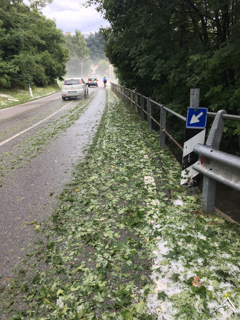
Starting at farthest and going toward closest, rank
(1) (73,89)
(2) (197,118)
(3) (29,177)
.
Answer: (1) (73,89) → (3) (29,177) → (2) (197,118)

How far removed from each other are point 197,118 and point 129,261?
1.99 metres

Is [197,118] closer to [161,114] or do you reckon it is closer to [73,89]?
[161,114]

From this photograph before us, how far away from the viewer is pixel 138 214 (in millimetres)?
3154

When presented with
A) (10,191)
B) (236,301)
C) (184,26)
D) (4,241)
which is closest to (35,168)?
(10,191)

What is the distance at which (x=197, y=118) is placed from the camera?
3.22m

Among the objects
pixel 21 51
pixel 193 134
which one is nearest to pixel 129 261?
pixel 193 134

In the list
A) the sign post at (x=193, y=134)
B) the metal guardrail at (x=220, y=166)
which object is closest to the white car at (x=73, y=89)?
the sign post at (x=193, y=134)

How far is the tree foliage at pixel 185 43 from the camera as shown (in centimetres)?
587

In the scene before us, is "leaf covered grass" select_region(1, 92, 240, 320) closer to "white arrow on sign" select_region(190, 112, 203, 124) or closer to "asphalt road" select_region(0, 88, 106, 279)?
"asphalt road" select_region(0, 88, 106, 279)

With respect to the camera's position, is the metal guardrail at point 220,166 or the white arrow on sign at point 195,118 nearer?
the metal guardrail at point 220,166

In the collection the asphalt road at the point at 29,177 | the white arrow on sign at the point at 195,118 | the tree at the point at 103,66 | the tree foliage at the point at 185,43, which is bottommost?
the asphalt road at the point at 29,177

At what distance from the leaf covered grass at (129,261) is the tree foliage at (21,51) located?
25.9 m

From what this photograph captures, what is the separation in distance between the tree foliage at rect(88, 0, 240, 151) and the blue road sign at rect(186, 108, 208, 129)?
2.79 metres

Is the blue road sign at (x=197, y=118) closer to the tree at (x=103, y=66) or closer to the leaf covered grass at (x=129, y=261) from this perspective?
the leaf covered grass at (x=129, y=261)
